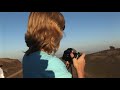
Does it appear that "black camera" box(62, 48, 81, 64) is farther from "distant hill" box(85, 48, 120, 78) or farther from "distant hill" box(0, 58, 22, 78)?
"distant hill" box(0, 58, 22, 78)

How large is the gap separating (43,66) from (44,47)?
0.11 metres

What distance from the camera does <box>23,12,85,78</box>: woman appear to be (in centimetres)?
133

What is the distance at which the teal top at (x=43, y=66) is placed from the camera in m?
1.32

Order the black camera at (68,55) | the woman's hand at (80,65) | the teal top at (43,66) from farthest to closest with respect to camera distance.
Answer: the black camera at (68,55) < the woman's hand at (80,65) < the teal top at (43,66)

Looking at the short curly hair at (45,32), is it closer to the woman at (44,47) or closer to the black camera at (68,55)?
the woman at (44,47)

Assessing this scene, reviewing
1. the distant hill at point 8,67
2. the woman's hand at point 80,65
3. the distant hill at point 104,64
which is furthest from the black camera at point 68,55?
the distant hill at point 8,67

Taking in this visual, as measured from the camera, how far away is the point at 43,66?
137 centimetres

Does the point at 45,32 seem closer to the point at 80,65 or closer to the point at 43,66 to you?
the point at 43,66

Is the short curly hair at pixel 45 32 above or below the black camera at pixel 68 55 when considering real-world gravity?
above

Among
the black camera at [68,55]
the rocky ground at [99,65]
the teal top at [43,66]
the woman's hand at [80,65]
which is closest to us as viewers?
the teal top at [43,66]
